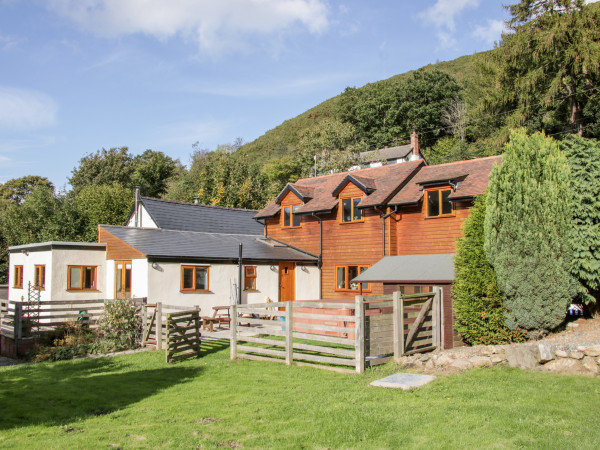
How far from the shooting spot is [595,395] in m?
7.70

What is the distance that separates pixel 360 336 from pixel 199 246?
13.5 meters

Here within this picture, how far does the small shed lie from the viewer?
44.0ft

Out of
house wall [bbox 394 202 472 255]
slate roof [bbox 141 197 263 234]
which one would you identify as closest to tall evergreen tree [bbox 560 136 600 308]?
house wall [bbox 394 202 472 255]

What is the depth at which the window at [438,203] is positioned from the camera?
828 inches

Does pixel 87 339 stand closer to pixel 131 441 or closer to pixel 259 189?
pixel 131 441

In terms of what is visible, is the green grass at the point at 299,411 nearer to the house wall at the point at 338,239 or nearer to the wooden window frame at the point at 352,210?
the house wall at the point at 338,239

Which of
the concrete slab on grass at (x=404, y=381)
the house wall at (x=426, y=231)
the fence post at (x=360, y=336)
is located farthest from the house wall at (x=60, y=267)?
the concrete slab on grass at (x=404, y=381)

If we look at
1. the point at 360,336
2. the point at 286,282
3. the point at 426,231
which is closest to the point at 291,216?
the point at 286,282

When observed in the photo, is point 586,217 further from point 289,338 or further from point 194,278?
point 194,278

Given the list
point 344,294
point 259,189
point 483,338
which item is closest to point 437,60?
point 259,189

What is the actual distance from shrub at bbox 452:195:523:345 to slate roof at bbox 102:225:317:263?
38.2 ft

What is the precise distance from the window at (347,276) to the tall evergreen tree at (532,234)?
36.4 ft

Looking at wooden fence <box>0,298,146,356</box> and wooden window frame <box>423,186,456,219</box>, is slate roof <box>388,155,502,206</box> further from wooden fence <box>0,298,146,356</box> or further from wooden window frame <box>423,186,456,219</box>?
wooden fence <box>0,298,146,356</box>

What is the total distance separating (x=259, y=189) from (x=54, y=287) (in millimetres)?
25992
